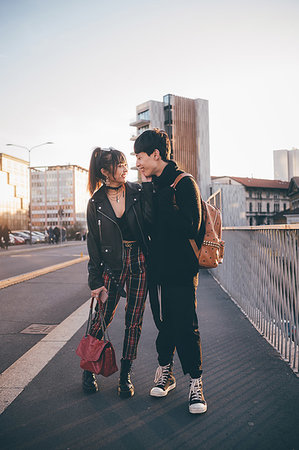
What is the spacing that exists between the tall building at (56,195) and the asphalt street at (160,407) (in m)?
126

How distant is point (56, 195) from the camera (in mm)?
129625

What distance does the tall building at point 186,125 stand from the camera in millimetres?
64375

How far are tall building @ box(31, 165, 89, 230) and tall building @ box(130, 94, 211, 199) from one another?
213ft

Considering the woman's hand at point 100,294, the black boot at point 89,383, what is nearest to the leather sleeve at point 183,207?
the woman's hand at point 100,294

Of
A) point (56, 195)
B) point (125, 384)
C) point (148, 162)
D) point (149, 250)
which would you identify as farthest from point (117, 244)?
point (56, 195)

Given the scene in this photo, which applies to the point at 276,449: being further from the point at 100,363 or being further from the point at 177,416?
the point at 100,363

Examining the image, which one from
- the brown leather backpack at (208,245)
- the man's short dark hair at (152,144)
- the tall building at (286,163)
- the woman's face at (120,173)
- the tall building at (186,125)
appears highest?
the tall building at (286,163)

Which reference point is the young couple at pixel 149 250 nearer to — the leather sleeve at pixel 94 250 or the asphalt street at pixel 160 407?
the leather sleeve at pixel 94 250

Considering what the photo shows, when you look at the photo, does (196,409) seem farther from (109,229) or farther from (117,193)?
(117,193)

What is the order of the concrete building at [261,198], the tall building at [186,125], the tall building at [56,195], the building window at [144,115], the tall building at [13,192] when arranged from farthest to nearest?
the tall building at [56,195], the concrete building at [261,198], the tall building at [13,192], the building window at [144,115], the tall building at [186,125]

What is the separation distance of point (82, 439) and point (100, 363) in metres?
0.61

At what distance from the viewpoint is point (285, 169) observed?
16475 cm

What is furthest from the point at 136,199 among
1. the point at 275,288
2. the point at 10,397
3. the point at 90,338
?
the point at 275,288

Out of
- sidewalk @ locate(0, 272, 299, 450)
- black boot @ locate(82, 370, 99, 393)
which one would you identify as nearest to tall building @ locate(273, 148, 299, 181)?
sidewalk @ locate(0, 272, 299, 450)
